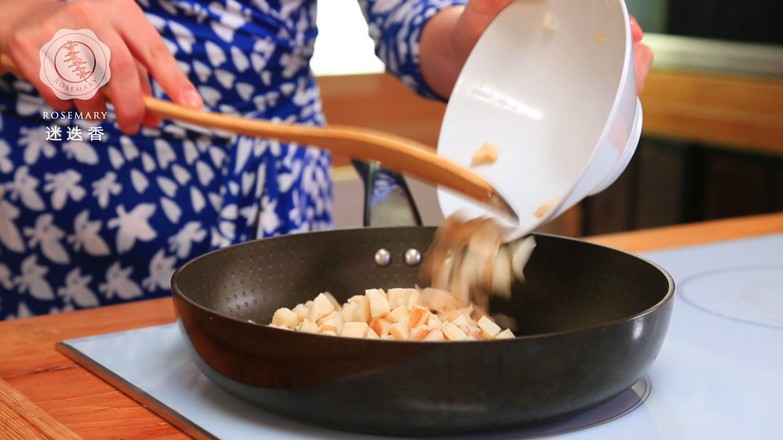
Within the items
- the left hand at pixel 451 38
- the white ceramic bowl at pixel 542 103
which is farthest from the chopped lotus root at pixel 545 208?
the left hand at pixel 451 38

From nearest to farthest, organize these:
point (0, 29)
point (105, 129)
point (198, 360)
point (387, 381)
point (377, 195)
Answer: point (387, 381), point (198, 360), point (0, 29), point (105, 129), point (377, 195)

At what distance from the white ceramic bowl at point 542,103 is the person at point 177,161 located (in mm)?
90

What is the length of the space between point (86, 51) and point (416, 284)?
0.36 metres

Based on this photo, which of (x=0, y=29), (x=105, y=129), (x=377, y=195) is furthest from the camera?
(x=377, y=195)

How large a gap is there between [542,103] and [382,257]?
205 millimetres

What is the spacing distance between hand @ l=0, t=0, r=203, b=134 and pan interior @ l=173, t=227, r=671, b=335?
0.45 ft

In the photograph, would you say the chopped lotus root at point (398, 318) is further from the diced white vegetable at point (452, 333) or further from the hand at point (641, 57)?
the hand at point (641, 57)

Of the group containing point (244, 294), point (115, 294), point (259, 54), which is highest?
point (259, 54)

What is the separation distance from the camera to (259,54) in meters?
1.14

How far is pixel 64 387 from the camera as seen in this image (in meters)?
0.74

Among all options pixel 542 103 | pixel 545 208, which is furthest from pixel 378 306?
pixel 542 103

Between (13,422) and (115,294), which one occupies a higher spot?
(13,422)

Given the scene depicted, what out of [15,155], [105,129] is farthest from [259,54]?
[15,155]

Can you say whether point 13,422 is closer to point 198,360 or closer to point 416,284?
point 198,360
